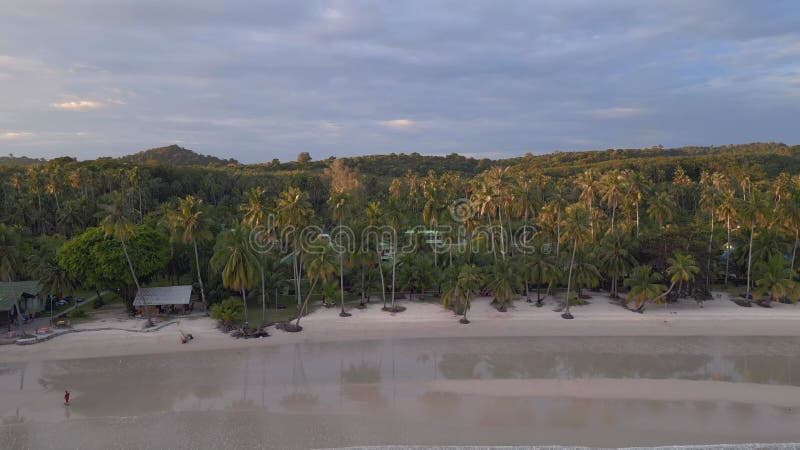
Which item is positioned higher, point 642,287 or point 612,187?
point 612,187

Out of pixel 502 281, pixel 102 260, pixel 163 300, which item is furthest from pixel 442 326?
pixel 102 260

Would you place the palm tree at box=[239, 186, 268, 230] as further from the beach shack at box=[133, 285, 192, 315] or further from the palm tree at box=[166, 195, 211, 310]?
the beach shack at box=[133, 285, 192, 315]

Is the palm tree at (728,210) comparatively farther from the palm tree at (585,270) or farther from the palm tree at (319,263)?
the palm tree at (319,263)

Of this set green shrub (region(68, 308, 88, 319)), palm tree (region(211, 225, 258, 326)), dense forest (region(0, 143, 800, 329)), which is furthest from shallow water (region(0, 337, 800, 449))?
green shrub (region(68, 308, 88, 319))

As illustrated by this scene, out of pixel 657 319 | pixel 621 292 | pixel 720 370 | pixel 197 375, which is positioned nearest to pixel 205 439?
pixel 197 375

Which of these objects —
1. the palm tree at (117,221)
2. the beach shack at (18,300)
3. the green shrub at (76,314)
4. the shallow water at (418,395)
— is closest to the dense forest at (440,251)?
the palm tree at (117,221)

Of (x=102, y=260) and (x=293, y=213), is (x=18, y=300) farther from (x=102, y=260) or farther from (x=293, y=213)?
(x=293, y=213)

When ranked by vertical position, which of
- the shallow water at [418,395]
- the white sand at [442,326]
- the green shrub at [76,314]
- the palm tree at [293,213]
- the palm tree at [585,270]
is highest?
the palm tree at [293,213]
